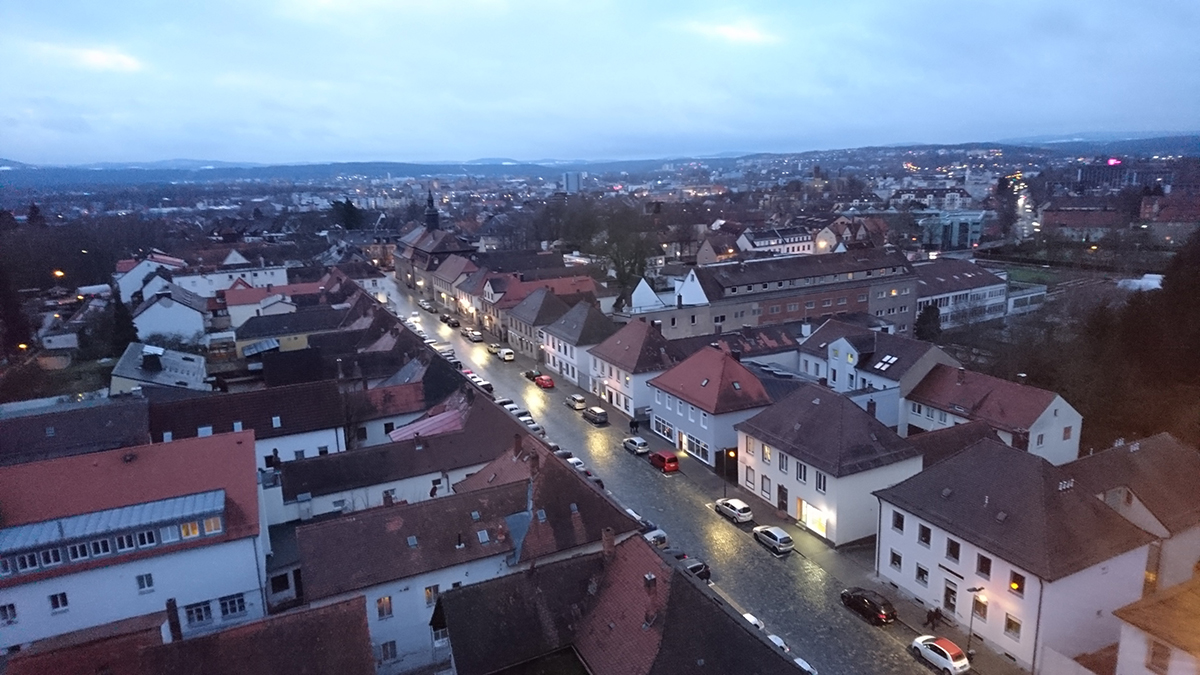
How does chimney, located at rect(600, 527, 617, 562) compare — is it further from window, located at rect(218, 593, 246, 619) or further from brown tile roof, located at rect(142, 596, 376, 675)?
window, located at rect(218, 593, 246, 619)

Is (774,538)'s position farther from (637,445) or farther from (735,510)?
(637,445)

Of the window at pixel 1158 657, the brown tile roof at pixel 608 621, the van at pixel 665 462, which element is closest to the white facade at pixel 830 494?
the van at pixel 665 462

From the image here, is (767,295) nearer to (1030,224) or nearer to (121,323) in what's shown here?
(121,323)

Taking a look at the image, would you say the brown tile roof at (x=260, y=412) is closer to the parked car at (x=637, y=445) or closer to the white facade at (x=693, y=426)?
the parked car at (x=637, y=445)

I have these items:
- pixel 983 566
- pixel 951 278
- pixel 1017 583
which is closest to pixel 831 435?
pixel 983 566

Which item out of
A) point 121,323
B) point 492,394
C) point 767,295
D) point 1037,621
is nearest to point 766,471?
point 1037,621

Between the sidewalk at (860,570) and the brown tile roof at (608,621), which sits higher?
the brown tile roof at (608,621)
